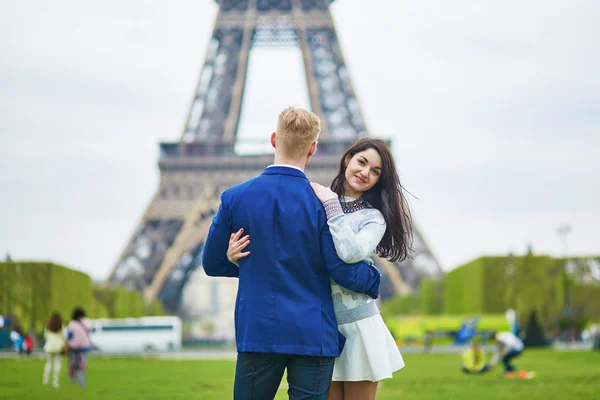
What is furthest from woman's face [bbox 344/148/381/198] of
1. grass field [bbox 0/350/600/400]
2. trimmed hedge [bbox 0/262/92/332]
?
trimmed hedge [bbox 0/262/92/332]

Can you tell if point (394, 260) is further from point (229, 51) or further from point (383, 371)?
point (229, 51)

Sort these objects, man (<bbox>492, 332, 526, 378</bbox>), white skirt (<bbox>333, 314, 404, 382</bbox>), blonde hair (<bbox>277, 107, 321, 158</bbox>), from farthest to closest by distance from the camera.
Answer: man (<bbox>492, 332, 526, 378</bbox>) < white skirt (<bbox>333, 314, 404, 382</bbox>) < blonde hair (<bbox>277, 107, 321, 158</bbox>)

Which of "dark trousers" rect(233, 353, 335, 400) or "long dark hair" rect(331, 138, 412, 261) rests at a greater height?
"long dark hair" rect(331, 138, 412, 261)

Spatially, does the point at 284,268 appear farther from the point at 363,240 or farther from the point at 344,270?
the point at 363,240

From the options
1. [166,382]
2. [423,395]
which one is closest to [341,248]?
[423,395]

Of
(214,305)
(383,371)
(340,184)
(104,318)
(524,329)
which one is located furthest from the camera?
(214,305)

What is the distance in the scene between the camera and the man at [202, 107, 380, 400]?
341 cm

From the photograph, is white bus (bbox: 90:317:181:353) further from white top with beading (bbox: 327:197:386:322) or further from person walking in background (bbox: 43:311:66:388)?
white top with beading (bbox: 327:197:386:322)

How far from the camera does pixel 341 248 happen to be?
3.49 meters

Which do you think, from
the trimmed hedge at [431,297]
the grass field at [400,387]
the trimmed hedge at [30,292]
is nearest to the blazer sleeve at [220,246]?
the grass field at [400,387]

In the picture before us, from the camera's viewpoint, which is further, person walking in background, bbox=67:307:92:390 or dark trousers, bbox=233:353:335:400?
person walking in background, bbox=67:307:92:390

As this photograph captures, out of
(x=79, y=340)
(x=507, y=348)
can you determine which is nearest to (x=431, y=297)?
(x=507, y=348)

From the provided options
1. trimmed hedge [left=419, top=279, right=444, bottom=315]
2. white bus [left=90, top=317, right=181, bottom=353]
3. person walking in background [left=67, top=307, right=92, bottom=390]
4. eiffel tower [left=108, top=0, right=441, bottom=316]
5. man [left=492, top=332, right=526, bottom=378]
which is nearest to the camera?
person walking in background [left=67, top=307, right=92, bottom=390]

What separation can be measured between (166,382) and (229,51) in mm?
30547
